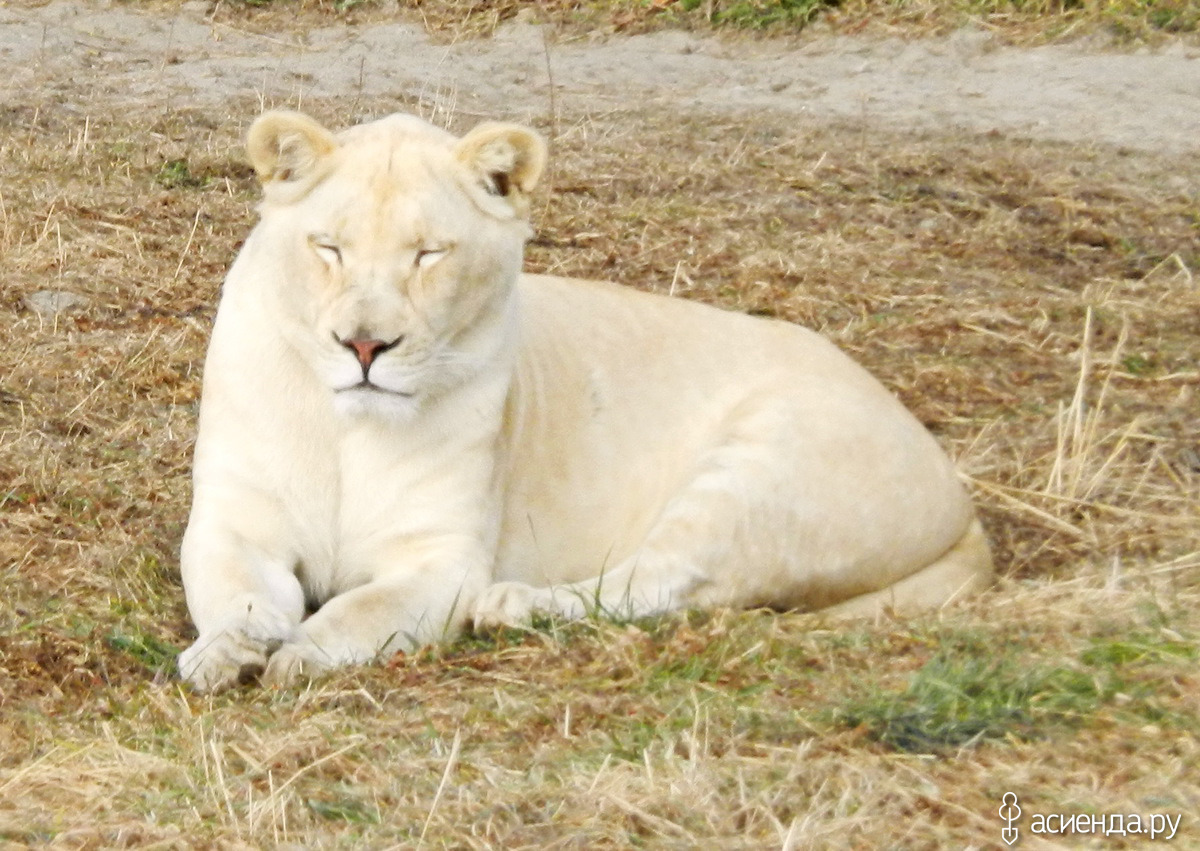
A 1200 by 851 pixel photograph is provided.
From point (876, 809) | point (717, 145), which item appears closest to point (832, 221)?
point (717, 145)

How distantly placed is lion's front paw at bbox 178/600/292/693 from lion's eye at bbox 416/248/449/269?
2.56 ft

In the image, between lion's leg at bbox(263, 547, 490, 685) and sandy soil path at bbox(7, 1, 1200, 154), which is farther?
sandy soil path at bbox(7, 1, 1200, 154)

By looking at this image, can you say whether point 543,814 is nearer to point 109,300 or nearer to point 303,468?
point 303,468

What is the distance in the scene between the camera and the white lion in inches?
154

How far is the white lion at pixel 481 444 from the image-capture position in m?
3.92

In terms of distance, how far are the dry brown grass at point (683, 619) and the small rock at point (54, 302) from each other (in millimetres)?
53

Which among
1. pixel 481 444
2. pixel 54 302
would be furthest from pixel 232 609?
pixel 54 302

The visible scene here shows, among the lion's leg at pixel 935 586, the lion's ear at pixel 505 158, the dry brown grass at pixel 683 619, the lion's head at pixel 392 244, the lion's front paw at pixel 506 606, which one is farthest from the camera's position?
the lion's leg at pixel 935 586

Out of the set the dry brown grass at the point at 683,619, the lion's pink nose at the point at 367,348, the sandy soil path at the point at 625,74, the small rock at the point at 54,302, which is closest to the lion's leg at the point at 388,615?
the dry brown grass at the point at 683,619

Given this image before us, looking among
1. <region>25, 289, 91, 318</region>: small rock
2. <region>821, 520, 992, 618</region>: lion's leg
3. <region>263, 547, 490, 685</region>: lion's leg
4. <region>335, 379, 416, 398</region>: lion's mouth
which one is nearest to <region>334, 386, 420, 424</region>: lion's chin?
<region>335, 379, 416, 398</region>: lion's mouth

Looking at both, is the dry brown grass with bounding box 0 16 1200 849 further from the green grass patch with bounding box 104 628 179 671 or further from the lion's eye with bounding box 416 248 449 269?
the lion's eye with bounding box 416 248 449 269

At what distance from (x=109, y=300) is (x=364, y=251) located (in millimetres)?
2703

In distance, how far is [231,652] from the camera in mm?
3645

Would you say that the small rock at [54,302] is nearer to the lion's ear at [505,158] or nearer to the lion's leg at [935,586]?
the lion's ear at [505,158]
